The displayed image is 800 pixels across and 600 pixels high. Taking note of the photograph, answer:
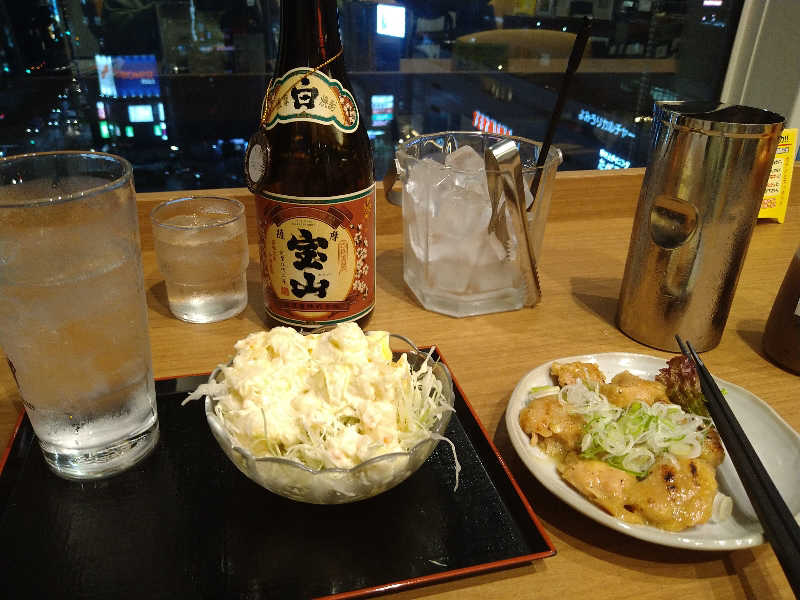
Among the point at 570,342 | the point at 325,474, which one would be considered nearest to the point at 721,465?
the point at 570,342

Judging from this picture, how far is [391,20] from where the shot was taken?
1.75m

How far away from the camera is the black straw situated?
2.56 ft

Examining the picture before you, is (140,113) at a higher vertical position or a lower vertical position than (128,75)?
lower

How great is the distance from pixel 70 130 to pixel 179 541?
1536 mm

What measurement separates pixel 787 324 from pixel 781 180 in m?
0.62

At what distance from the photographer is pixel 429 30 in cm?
182

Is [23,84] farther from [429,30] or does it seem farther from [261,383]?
[261,383]

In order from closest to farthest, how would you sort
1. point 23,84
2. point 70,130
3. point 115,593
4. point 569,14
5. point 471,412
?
point 115,593 → point 471,412 → point 23,84 → point 70,130 → point 569,14

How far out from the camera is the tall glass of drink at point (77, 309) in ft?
1.74

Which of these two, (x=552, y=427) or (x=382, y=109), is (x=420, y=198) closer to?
(x=552, y=427)

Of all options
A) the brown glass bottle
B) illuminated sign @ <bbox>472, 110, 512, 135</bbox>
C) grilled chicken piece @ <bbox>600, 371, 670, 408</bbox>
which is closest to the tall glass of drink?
grilled chicken piece @ <bbox>600, 371, 670, 408</bbox>

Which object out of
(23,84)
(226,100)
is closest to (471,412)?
(226,100)

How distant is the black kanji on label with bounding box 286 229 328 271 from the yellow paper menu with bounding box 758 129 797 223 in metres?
0.99

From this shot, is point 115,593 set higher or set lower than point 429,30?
lower
